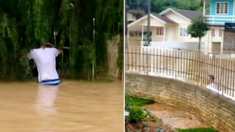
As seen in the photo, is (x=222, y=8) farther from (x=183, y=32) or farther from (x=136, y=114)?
(x=136, y=114)

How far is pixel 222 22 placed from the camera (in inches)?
52.2

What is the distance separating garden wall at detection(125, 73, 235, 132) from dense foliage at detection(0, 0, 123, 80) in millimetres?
1921

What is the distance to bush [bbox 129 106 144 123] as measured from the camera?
4.85ft

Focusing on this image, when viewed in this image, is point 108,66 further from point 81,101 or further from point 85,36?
point 81,101

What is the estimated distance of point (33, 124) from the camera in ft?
7.60

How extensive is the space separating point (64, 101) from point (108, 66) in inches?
32.8

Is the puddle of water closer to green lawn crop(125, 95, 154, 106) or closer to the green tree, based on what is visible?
green lawn crop(125, 95, 154, 106)

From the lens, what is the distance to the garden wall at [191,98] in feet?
4.76

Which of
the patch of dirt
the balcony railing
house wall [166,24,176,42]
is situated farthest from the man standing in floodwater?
the balcony railing

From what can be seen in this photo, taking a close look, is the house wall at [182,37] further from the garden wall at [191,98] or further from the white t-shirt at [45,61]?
the white t-shirt at [45,61]

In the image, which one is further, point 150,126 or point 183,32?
point 150,126

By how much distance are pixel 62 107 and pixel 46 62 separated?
2.57 ft

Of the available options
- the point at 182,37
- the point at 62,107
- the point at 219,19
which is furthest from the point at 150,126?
the point at 62,107

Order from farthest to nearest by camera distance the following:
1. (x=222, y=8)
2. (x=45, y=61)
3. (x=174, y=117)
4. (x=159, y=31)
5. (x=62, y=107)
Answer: (x=45, y=61), (x=62, y=107), (x=174, y=117), (x=159, y=31), (x=222, y=8)
